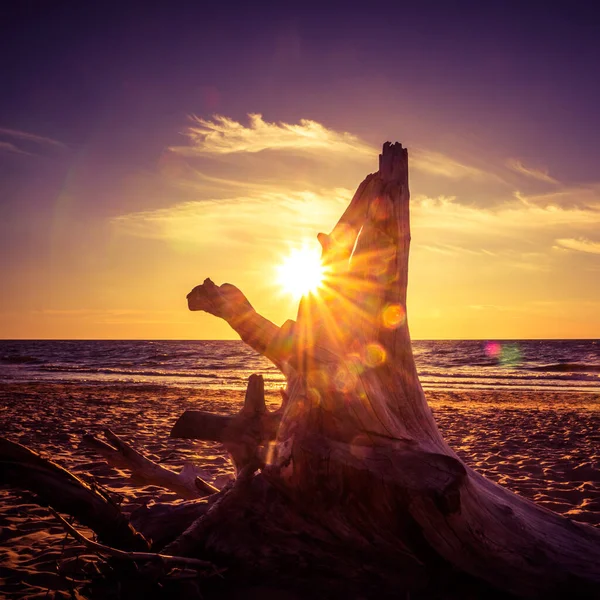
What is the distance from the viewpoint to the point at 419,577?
9.60 ft

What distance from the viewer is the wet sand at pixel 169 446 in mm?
3857

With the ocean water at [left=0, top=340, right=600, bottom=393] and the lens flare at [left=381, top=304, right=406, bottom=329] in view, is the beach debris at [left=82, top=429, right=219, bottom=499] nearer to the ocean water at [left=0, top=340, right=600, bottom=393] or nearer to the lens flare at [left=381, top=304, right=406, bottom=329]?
the lens flare at [left=381, top=304, right=406, bottom=329]

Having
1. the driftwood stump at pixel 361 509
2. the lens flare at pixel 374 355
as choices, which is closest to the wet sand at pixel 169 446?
the driftwood stump at pixel 361 509

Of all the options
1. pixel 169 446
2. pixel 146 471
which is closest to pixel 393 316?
pixel 146 471

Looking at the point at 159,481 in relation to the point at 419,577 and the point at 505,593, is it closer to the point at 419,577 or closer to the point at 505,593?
the point at 419,577

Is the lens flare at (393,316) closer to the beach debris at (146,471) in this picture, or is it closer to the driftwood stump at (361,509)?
the driftwood stump at (361,509)

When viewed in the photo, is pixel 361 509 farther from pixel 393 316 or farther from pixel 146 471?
pixel 146 471

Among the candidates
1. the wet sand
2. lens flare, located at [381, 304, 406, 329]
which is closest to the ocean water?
the wet sand

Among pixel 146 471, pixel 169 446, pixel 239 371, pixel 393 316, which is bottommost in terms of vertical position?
pixel 239 371

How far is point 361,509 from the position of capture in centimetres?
289

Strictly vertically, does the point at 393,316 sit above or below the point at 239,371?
above

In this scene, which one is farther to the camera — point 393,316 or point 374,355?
point 393,316

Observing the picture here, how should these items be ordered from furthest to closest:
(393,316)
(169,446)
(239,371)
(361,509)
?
(239,371)
(169,446)
(393,316)
(361,509)

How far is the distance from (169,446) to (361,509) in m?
6.15
